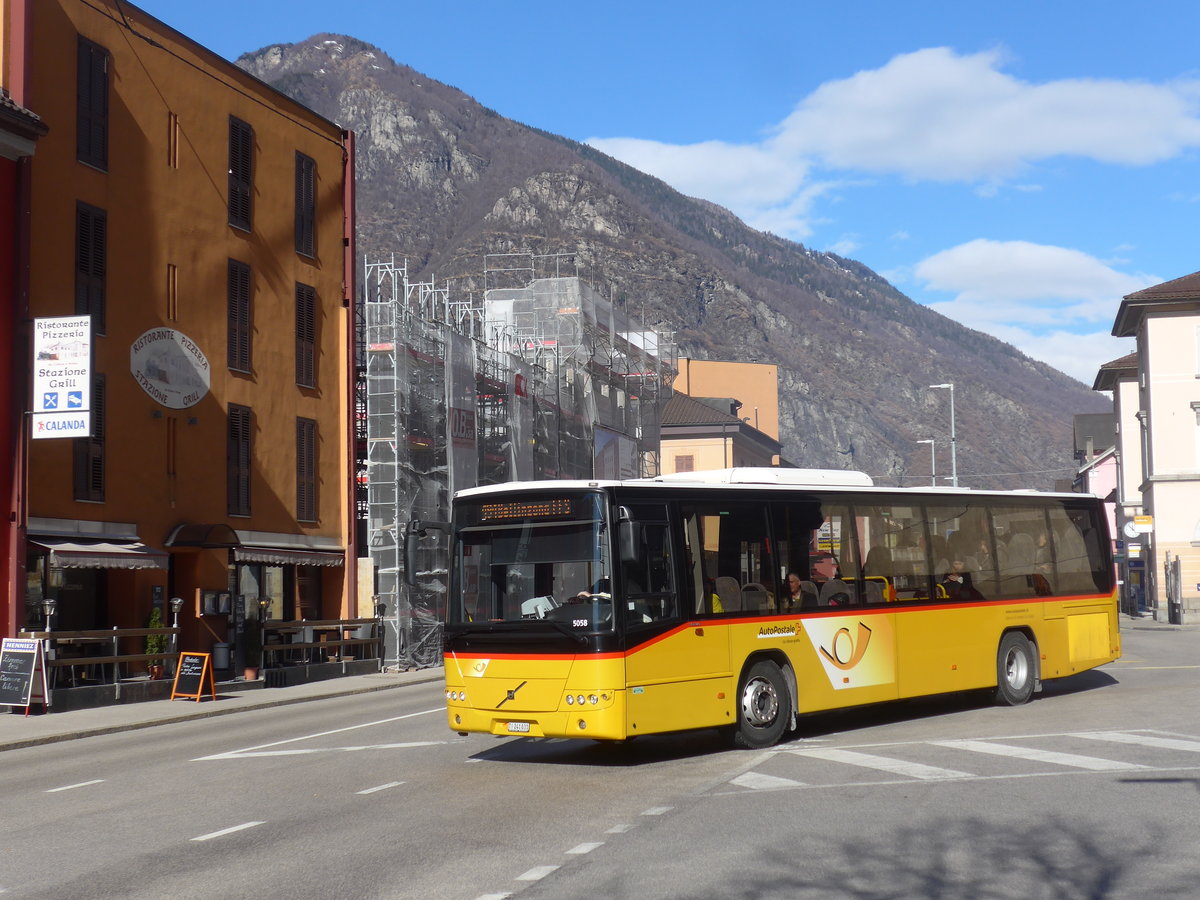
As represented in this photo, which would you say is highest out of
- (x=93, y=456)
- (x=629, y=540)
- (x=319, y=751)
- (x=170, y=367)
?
(x=170, y=367)

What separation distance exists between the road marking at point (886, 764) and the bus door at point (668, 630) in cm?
108

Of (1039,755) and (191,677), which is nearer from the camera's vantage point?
(1039,755)

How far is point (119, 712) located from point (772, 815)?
15718mm

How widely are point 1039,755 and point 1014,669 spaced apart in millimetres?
5993

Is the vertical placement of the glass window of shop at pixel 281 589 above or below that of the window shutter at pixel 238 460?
below

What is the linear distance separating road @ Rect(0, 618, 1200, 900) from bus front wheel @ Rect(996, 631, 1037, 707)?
97 cm

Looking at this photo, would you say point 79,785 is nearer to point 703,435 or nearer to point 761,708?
point 761,708

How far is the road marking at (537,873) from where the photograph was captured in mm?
8305

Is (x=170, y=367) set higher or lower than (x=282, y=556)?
higher

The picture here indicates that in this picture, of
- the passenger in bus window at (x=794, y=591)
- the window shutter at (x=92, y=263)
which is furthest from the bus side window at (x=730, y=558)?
the window shutter at (x=92, y=263)

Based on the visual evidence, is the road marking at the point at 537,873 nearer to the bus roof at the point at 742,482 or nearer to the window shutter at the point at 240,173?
the bus roof at the point at 742,482

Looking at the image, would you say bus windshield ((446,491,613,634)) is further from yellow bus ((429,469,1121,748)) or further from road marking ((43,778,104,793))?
road marking ((43,778,104,793))

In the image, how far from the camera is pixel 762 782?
1213 centimetres

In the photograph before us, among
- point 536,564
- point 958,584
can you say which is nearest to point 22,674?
point 536,564
